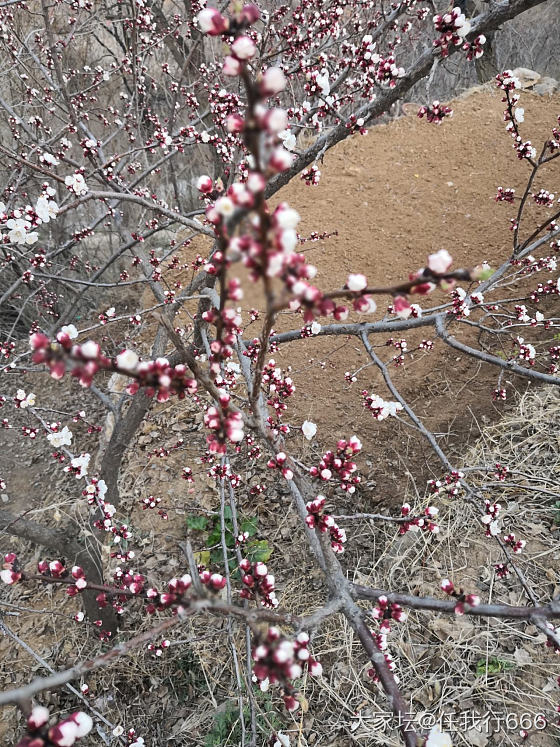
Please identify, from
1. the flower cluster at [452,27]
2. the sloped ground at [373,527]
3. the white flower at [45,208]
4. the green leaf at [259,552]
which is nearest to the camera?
the flower cluster at [452,27]

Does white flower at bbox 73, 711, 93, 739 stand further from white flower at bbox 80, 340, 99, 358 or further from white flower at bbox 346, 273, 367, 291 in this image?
white flower at bbox 346, 273, 367, 291

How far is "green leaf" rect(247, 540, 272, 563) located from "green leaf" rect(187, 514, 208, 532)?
0.40m

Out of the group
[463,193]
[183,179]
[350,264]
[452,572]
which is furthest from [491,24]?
[183,179]

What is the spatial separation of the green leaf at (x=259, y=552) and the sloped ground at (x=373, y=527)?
179 mm

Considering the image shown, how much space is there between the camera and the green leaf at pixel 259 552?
3.25m

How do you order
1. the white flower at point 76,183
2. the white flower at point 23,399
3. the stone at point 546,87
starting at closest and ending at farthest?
the white flower at point 76,183
the white flower at point 23,399
the stone at point 546,87

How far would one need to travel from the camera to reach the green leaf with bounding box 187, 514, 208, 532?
348cm

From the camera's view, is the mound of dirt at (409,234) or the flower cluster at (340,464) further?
the mound of dirt at (409,234)

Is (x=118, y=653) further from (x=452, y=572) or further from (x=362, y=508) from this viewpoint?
(x=362, y=508)

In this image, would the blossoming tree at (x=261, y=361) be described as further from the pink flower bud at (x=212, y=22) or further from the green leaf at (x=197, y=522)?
the green leaf at (x=197, y=522)

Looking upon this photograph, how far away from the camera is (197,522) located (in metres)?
3.50

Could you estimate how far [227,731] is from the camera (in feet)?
8.36

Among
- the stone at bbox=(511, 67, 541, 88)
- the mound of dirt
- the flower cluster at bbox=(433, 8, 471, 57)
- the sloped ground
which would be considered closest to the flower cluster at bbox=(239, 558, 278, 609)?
the sloped ground

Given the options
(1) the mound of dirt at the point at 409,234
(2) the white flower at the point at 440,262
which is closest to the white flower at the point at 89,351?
(2) the white flower at the point at 440,262
